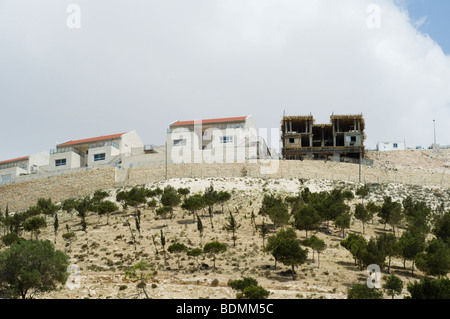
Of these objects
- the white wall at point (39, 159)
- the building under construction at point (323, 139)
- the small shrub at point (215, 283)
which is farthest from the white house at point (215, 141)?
the small shrub at point (215, 283)

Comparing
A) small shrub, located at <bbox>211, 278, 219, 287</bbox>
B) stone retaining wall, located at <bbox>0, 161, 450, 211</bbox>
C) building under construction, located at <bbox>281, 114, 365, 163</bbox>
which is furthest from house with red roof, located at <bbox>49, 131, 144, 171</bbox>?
small shrub, located at <bbox>211, 278, 219, 287</bbox>

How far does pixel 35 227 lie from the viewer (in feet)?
137

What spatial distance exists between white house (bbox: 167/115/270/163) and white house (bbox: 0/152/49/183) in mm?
22481

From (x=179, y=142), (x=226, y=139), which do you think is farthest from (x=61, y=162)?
(x=226, y=139)

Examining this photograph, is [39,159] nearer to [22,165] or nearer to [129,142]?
[22,165]

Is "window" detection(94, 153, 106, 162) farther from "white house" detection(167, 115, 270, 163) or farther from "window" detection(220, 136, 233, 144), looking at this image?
"window" detection(220, 136, 233, 144)

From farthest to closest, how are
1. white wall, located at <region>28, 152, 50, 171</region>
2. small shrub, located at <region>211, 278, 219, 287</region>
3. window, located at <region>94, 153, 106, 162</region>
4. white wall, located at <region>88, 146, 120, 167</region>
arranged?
white wall, located at <region>28, 152, 50, 171</region>
window, located at <region>94, 153, 106, 162</region>
white wall, located at <region>88, 146, 120, 167</region>
small shrub, located at <region>211, 278, 219, 287</region>

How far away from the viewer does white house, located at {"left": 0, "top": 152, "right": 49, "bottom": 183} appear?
239 feet

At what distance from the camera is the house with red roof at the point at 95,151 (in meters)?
69.1

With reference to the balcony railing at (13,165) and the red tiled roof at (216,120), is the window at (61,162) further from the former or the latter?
the red tiled roof at (216,120)

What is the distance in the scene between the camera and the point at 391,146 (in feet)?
303

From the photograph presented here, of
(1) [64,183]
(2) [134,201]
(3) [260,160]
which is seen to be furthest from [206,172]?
(1) [64,183]

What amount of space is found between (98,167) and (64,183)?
4.87 m
